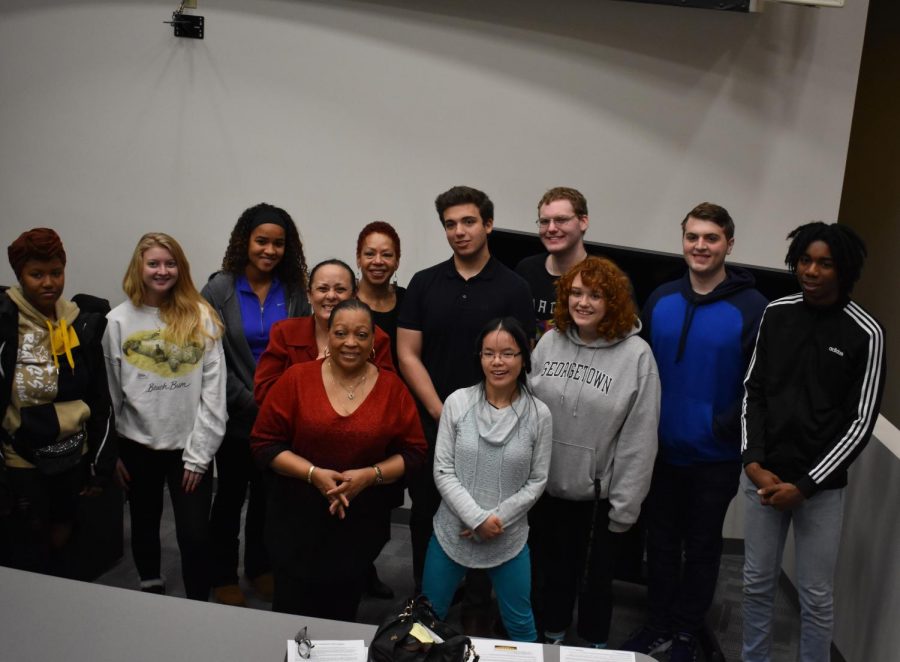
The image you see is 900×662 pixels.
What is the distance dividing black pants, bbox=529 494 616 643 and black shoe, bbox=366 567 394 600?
0.72m

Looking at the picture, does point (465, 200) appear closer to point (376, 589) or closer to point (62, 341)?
point (62, 341)

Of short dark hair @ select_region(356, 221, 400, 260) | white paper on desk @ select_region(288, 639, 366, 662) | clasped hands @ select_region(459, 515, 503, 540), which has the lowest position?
white paper on desk @ select_region(288, 639, 366, 662)

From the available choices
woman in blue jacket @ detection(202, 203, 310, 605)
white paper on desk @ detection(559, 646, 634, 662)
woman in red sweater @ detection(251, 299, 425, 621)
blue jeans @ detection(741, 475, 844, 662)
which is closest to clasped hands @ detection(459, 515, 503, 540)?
woman in red sweater @ detection(251, 299, 425, 621)

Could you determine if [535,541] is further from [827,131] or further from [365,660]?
[827,131]

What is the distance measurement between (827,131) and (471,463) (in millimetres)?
2415

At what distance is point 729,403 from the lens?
10.1ft

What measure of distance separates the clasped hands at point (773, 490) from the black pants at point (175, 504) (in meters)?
1.85

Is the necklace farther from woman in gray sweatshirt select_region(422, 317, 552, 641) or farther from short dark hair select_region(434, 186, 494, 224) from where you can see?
short dark hair select_region(434, 186, 494, 224)

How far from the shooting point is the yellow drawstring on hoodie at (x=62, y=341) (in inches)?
119

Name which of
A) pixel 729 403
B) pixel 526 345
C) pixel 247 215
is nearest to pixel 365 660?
pixel 526 345

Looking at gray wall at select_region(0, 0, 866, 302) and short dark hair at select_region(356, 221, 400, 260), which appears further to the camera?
gray wall at select_region(0, 0, 866, 302)

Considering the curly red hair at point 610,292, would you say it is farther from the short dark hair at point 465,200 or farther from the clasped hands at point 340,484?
the clasped hands at point 340,484

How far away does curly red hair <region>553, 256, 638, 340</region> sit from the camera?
9.66 ft

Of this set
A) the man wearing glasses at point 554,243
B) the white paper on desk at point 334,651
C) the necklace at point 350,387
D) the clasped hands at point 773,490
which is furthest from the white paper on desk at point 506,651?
the man wearing glasses at point 554,243
